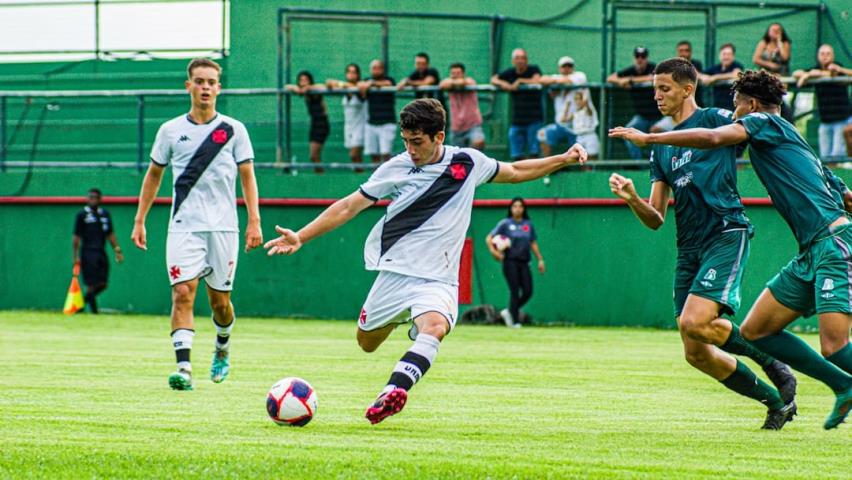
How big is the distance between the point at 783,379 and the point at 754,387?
320 mm

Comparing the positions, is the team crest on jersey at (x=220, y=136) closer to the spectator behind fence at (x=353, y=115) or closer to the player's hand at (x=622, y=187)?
the player's hand at (x=622, y=187)

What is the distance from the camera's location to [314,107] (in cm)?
2452

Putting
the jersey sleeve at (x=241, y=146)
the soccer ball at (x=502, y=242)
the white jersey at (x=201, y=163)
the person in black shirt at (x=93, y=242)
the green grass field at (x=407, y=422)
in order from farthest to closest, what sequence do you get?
1. the person in black shirt at (x=93, y=242)
2. the soccer ball at (x=502, y=242)
3. the jersey sleeve at (x=241, y=146)
4. the white jersey at (x=201, y=163)
5. the green grass field at (x=407, y=422)

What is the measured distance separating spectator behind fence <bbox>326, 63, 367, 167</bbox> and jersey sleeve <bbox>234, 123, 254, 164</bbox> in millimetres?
12074

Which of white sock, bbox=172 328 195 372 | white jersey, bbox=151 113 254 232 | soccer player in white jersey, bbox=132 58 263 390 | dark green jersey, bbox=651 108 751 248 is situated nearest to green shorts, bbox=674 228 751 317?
dark green jersey, bbox=651 108 751 248

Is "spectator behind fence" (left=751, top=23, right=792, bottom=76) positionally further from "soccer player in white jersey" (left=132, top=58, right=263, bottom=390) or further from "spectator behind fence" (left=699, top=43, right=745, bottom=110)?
"soccer player in white jersey" (left=132, top=58, right=263, bottom=390)

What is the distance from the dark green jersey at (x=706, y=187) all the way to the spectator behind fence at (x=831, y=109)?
13024 millimetres

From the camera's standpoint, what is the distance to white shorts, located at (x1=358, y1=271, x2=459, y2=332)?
8791mm

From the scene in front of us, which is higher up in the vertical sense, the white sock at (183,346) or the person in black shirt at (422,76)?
the person in black shirt at (422,76)

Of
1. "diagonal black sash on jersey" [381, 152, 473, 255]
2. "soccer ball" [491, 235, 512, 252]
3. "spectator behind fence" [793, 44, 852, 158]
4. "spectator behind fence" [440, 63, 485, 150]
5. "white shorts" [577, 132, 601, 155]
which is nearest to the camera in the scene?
"diagonal black sash on jersey" [381, 152, 473, 255]

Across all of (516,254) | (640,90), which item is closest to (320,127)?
(516,254)

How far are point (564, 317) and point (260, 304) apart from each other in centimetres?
568

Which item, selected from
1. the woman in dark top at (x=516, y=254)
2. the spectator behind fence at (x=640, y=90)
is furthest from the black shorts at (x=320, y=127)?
the spectator behind fence at (x=640, y=90)

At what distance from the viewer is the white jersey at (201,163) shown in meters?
11.7
